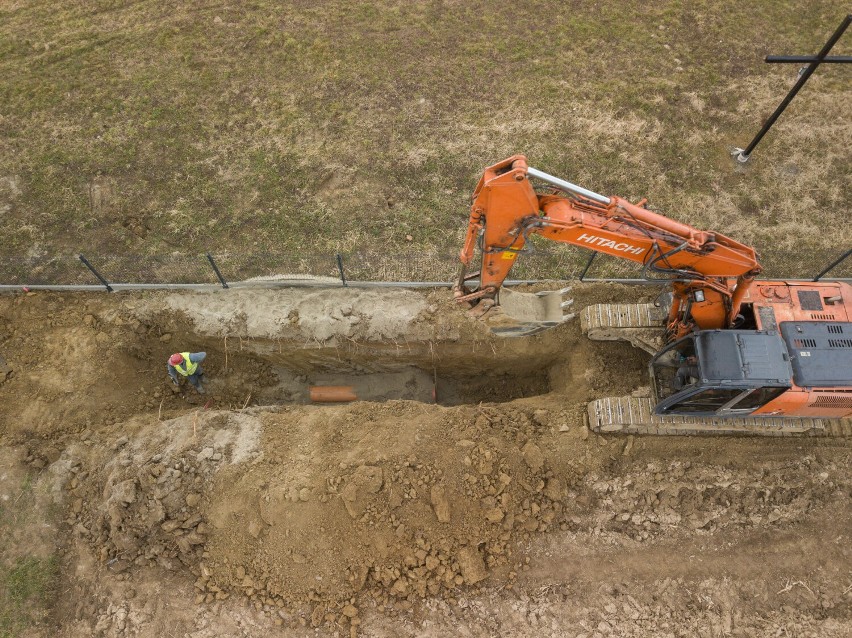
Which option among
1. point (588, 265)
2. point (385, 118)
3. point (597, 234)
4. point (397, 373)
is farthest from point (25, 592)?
point (385, 118)

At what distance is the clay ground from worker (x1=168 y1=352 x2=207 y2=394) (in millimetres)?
836

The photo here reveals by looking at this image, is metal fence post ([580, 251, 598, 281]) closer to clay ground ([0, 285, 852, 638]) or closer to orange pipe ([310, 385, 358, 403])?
clay ground ([0, 285, 852, 638])

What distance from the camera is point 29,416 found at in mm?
10242

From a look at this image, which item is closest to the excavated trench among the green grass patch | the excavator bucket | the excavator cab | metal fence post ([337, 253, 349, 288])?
the excavator bucket

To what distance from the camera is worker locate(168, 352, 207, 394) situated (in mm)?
10125

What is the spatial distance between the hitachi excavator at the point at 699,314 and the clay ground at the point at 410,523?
0.82 m

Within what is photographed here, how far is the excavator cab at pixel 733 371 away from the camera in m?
7.82

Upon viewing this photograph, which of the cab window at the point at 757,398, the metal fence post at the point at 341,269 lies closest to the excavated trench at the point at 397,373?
the metal fence post at the point at 341,269

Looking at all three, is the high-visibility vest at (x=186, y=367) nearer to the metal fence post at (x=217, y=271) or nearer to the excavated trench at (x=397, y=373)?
the excavated trench at (x=397, y=373)

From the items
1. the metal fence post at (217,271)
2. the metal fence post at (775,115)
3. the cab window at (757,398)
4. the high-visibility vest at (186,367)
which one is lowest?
the high-visibility vest at (186,367)

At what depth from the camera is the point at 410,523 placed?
28.8 ft

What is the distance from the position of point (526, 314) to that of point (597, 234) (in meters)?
3.20

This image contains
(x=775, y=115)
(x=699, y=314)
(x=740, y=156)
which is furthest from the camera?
(x=740, y=156)

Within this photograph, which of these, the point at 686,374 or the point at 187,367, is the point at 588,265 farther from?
the point at 187,367
